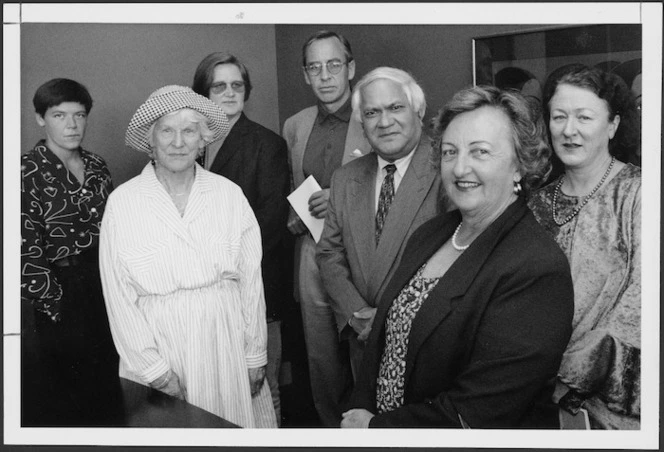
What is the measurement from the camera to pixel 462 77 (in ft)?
9.71

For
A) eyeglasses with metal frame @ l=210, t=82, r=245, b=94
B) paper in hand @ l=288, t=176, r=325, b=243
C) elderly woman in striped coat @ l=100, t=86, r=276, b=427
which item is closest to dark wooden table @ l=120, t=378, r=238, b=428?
elderly woman in striped coat @ l=100, t=86, r=276, b=427

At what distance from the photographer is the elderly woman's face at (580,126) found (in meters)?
2.85

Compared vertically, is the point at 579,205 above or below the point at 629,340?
above

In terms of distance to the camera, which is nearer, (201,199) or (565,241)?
(565,241)

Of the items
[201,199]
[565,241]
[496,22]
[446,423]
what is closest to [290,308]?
[201,199]

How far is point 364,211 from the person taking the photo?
9.73 ft

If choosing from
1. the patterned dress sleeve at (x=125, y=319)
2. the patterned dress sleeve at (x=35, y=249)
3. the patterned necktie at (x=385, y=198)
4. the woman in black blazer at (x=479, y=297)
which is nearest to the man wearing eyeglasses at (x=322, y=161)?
the patterned necktie at (x=385, y=198)

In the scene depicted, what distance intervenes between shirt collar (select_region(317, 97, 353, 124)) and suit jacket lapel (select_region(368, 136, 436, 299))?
0.31 m

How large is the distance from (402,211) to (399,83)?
0.48 m

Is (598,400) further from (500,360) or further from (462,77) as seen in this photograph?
(462,77)

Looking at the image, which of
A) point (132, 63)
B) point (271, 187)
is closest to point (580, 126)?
point (271, 187)

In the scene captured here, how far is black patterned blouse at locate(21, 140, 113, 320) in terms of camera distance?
3039mm

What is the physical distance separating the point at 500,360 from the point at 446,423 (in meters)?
0.38

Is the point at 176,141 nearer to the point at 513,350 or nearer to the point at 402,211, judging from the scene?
the point at 402,211
